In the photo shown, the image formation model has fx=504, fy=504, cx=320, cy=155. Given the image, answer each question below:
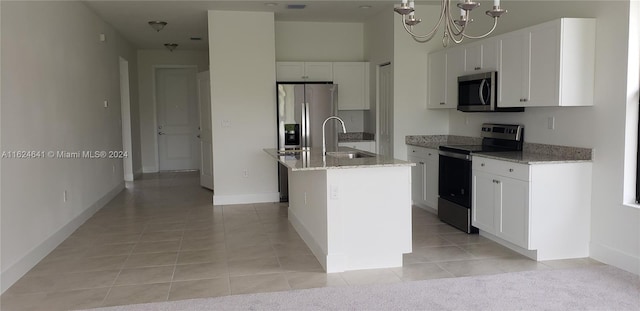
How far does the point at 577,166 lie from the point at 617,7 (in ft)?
4.02

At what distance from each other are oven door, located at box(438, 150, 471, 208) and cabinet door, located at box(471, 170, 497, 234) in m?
0.11

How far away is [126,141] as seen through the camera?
352 inches

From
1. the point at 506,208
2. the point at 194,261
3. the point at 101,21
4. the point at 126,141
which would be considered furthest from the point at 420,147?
the point at 126,141

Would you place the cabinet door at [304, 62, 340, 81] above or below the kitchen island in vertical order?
above

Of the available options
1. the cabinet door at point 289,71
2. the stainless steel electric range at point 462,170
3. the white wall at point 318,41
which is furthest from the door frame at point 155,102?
the stainless steel electric range at point 462,170

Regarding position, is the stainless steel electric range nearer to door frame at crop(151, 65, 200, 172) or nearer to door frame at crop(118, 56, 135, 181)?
door frame at crop(118, 56, 135, 181)

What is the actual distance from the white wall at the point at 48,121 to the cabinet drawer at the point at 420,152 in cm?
383

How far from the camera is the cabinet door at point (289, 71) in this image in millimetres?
6961

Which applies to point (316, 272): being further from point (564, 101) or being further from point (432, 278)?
point (564, 101)

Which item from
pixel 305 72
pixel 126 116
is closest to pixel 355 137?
pixel 305 72

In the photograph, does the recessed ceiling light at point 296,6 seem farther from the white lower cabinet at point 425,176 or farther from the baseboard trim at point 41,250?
the baseboard trim at point 41,250

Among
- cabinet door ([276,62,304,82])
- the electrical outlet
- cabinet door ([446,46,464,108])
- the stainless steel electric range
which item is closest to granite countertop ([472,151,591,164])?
the stainless steel electric range

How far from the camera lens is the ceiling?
5.97 metres

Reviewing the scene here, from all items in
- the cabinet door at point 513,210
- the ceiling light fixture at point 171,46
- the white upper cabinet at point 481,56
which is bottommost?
the cabinet door at point 513,210
